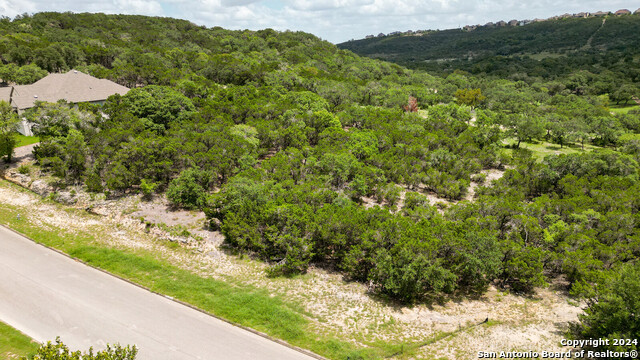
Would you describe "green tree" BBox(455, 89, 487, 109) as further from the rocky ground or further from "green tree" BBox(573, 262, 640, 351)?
"green tree" BBox(573, 262, 640, 351)

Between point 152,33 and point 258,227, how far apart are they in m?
121

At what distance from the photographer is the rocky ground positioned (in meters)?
20.3

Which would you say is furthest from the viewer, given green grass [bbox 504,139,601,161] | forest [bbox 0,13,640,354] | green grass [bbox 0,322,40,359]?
green grass [bbox 504,139,601,161]

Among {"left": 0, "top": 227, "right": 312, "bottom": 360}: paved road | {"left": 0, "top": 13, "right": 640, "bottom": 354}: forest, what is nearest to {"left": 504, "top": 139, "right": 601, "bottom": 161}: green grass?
{"left": 0, "top": 13, "right": 640, "bottom": 354}: forest

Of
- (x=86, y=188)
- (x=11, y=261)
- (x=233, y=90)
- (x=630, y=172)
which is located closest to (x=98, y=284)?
(x=11, y=261)

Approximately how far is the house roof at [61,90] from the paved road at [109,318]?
36.9 meters

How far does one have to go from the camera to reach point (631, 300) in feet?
59.2

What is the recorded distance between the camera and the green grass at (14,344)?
16.8 metres

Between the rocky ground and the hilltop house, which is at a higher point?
the hilltop house

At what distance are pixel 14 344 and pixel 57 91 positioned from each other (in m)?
48.1

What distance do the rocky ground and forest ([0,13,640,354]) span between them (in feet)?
4.31

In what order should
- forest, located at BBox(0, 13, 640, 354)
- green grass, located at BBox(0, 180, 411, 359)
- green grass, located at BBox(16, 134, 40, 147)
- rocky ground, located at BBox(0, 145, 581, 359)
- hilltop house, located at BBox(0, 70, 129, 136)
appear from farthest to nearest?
1. hilltop house, located at BBox(0, 70, 129, 136)
2. green grass, located at BBox(16, 134, 40, 147)
3. forest, located at BBox(0, 13, 640, 354)
4. rocky ground, located at BBox(0, 145, 581, 359)
5. green grass, located at BBox(0, 180, 411, 359)

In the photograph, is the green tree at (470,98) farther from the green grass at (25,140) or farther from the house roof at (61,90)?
the green grass at (25,140)

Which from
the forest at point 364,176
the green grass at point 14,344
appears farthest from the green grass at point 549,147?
the green grass at point 14,344
